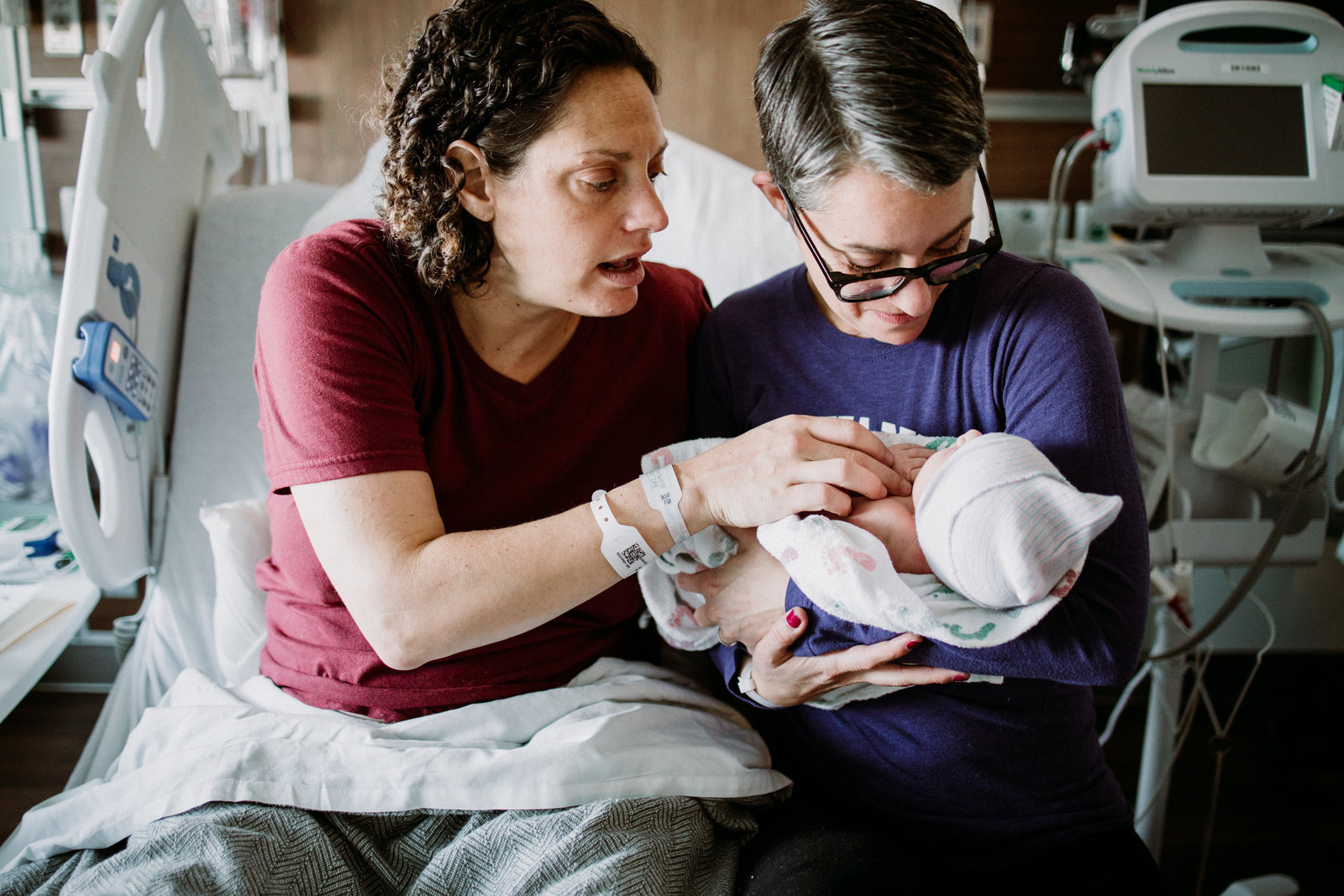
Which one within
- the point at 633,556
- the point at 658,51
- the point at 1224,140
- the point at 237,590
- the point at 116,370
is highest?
the point at 658,51

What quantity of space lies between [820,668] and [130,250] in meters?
1.38

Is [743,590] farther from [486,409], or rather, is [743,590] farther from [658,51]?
[658,51]

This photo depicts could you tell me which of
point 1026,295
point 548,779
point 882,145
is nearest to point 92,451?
point 548,779

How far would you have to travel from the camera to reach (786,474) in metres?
1.08

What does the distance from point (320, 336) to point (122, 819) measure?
0.64 metres

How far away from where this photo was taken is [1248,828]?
7.05 feet

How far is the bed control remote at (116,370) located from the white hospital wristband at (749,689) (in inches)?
43.3

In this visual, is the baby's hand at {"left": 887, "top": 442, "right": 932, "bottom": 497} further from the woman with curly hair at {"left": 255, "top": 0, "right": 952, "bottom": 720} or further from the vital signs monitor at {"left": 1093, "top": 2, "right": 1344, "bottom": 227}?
the vital signs monitor at {"left": 1093, "top": 2, "right": 1344, "bottom": 227}

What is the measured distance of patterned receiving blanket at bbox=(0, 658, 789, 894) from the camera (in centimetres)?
105

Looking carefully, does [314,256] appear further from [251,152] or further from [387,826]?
[251,152]

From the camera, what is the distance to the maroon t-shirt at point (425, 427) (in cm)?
113

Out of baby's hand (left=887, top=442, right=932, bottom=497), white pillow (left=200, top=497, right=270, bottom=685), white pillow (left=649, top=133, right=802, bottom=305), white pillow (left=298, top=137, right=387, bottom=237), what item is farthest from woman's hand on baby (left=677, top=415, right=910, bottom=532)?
white pillow (left=298, top=137, right=387, bottom=237)

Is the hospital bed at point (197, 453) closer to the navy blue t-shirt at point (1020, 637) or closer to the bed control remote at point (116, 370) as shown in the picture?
the bed control remote at point (116, 370)

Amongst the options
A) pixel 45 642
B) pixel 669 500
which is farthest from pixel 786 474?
pixel 45 642
